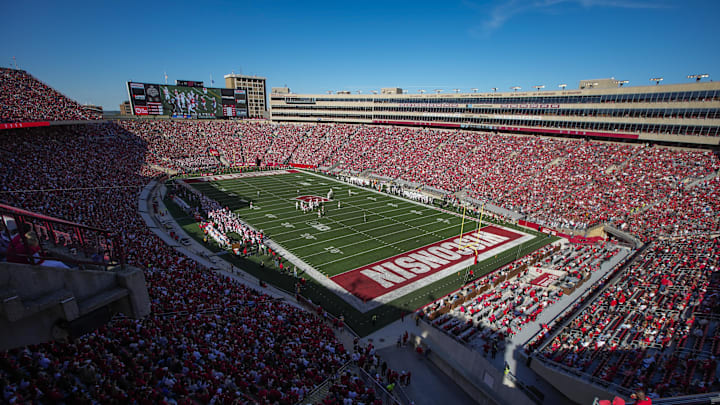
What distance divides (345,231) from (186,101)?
4439cm

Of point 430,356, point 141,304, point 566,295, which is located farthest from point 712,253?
point 141,304

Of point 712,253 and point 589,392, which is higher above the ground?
point 712,253

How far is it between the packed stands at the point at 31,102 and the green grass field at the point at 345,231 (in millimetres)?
13588

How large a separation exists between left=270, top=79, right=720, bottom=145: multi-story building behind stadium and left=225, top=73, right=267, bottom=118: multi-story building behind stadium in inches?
2938

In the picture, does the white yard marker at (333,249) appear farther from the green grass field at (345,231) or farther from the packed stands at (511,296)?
the packed stands at (511,296)

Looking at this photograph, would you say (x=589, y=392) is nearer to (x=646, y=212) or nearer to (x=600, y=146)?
(x=646, y=212)

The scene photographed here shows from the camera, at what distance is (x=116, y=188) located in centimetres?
2848

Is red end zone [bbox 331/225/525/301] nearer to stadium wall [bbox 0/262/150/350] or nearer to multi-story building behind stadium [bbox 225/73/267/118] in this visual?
stadium wall [bbox 0/262/150/350]

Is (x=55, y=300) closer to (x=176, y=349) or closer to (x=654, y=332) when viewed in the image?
(x=176, y=349)

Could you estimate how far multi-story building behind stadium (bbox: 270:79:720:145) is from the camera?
3048 centimetres

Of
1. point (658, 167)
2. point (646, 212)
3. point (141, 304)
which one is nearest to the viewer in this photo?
point (141, 304)

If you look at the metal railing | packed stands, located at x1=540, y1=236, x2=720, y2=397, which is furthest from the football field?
the metal railing

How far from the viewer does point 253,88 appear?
443 feet

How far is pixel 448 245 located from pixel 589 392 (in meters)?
14.8
